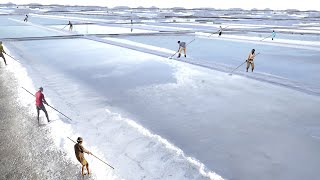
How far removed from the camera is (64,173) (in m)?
7.20

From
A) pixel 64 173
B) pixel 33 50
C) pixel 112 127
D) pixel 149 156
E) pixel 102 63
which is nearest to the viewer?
pixel 64 173

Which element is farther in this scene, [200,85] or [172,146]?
[200,85]

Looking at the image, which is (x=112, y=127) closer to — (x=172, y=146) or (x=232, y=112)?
(x=172, y=146)

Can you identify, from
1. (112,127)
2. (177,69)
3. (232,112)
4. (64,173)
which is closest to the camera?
(64,173)

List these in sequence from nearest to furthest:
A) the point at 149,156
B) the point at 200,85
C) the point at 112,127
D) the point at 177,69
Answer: the point at 149,156 < the point at 112,127 < the point at 200,85 < the point at 177,69

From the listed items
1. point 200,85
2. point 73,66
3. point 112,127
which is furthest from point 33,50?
point 112,127

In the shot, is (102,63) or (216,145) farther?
(102,63)

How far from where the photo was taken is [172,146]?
8.49 m

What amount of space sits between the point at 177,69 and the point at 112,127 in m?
8.67

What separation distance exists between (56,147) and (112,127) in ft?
6.16

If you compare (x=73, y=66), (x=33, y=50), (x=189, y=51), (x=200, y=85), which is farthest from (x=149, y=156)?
(x=33, y=50)

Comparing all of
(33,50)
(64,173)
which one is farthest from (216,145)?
(33,50)

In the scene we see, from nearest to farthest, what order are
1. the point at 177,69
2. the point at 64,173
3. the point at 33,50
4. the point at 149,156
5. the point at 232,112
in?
the point at 64,173
the point at 149,156
the point at 232,112
the point at 177,69
the point at 33,50

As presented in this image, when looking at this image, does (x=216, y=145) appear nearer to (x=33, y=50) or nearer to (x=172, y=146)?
(x=172, y=146)
